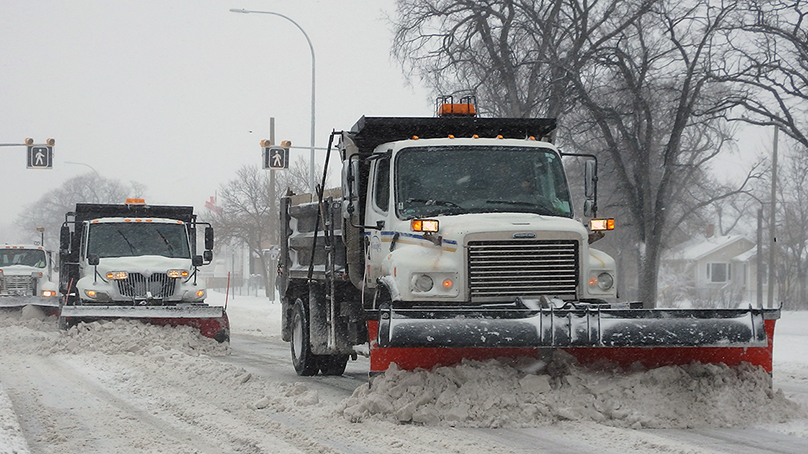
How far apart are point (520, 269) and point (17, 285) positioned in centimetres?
1783

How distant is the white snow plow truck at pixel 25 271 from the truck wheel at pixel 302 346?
10361mm

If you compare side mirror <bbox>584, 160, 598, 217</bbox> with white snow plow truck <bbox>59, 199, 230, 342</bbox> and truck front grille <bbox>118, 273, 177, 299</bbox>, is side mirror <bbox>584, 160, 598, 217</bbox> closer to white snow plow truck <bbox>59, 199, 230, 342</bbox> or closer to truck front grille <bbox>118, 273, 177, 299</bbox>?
white snow plow truck <bbox>59, 199, 230, 342</bbox>

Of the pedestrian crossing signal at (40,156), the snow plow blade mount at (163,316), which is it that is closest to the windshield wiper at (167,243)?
the snow plow blade mount at (163,316)

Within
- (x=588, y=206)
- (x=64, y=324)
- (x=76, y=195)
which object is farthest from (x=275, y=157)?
(x=76, y=195)

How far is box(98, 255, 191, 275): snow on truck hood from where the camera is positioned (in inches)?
642

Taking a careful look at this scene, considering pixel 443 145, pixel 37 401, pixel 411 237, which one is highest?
pixel 443 145

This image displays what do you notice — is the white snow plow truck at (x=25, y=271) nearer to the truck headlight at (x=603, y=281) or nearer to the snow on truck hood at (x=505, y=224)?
the snow on truck hood at (x=505, y=224)

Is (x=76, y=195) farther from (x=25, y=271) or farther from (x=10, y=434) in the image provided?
(x=10, y=434)

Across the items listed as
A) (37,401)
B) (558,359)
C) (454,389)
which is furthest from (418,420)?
(37,401)

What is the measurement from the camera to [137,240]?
17.2 meters

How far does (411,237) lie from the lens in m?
8.88

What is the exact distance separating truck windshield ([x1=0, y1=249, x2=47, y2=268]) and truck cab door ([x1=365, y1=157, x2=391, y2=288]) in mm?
16575

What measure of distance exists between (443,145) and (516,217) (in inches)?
46.2

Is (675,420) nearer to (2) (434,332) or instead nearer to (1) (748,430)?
(1) (748,430)
